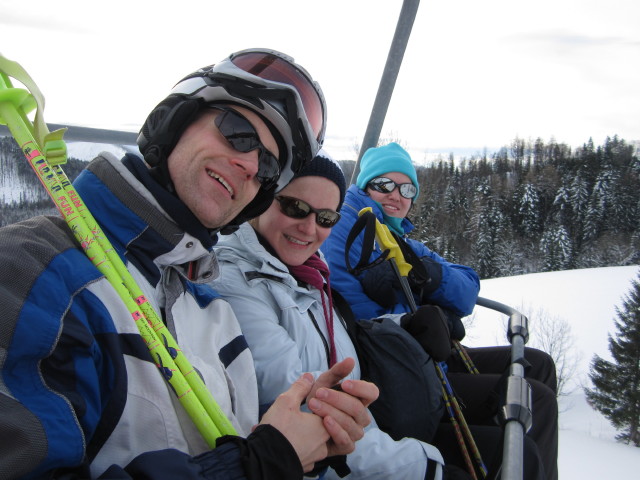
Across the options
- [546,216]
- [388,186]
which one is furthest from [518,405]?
[546,216]

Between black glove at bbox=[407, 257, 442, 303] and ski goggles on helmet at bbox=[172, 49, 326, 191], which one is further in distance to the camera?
black glove at bbox=[407, 257, 442, 303]

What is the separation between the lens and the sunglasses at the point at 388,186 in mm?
3338

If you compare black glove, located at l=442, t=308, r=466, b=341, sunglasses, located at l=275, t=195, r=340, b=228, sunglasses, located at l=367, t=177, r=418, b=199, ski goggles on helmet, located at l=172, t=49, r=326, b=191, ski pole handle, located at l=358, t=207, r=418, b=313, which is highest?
ski goggles on helmet, located at l=172, t=49, r=326, b=191

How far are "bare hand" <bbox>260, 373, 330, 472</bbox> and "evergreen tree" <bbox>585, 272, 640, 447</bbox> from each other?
5051cm

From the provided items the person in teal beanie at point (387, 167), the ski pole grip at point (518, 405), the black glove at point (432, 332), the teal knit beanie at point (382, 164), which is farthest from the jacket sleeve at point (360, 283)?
the ski pole grip at point (518, 405)

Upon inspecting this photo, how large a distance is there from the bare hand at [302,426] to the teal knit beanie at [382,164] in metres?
2.30

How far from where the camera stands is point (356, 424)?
4.30ft

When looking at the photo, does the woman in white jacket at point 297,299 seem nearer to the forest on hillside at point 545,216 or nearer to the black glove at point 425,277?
the black glove at point 425,277

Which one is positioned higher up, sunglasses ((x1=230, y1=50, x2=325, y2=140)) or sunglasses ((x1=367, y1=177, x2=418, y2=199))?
sunglasses ((x1=230, y1=50, x2=325, y2=140))

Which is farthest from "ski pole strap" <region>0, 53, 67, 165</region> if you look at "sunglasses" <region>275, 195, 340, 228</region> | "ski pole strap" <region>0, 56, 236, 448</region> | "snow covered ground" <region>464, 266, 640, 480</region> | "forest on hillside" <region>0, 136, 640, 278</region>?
"forest on hillside" <region>0, 136, 640, 278</region>

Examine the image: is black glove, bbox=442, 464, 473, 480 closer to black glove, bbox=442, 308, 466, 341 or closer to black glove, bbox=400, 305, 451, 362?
black glove, bbox=400, 305, 451, 362

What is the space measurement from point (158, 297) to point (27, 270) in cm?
38

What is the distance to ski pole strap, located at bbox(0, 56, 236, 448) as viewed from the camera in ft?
3.55

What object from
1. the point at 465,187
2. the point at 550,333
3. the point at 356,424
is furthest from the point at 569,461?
the point at 465,187
